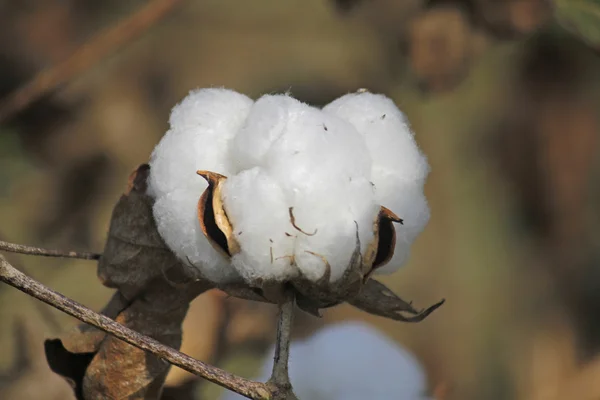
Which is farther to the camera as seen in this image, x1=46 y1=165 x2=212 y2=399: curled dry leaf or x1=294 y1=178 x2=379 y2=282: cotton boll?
x1=46 y1=165 x2=212 y2=399: curled dry leaf

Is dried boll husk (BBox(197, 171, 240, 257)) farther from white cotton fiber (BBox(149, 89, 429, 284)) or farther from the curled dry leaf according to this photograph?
the curled dry leaf

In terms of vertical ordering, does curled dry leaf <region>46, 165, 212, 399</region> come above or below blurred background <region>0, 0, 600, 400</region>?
above

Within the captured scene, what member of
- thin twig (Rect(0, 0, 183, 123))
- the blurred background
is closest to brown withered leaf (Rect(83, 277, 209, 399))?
thin twig (Rect(0, 0, 183, 123))

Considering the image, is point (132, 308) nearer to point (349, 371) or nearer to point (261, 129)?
point (261, 129)

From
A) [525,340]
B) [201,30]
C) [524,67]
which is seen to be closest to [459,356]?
[525,340]

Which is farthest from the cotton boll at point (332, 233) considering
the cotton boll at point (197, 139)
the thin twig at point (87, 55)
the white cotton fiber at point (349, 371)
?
the thin twig at point (87, 55)

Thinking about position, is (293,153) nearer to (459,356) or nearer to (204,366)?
(204,366)

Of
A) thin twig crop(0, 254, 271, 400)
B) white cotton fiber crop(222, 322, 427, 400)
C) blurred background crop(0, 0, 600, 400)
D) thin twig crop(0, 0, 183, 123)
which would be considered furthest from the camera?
blurred background crop(0, 0, 600, 400)
